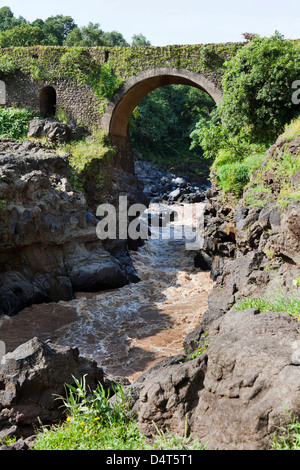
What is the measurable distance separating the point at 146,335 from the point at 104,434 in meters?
6.08

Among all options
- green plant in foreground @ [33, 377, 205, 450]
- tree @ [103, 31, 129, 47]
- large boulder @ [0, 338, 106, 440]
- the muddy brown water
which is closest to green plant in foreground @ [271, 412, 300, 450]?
green plant in foreground @ [33, 377, 205, 450]

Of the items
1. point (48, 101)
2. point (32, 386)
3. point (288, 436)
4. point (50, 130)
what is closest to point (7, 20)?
point (48, 101)

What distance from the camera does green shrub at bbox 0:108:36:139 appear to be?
16.6 metres

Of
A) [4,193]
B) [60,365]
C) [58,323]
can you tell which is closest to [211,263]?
[58,323]

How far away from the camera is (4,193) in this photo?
10945mm

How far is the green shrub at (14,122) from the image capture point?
16641mm

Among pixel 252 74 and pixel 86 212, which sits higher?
pixel 252 74

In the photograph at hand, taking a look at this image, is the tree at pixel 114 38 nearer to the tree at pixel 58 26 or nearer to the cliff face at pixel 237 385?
the tree at pixel 58 26

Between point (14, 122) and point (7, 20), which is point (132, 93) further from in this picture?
point (7, 20)

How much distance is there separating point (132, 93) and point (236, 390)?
16372mm

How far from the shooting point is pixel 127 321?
34.6 feet

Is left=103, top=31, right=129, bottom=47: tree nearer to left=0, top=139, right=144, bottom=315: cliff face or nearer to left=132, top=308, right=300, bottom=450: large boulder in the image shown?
left=0, top=139, right=144, bottom=315: cliff face

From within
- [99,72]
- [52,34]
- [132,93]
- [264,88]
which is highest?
[52,34]
